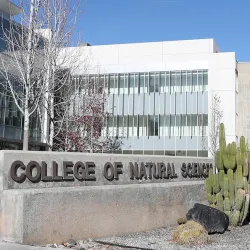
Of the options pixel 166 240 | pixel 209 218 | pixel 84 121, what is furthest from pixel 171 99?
pixel 166 240

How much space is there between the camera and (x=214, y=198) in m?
Result: 14.1

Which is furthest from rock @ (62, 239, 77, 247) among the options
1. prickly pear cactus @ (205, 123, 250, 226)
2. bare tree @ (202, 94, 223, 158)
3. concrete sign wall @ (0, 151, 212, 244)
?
bare tree @ (202, 94, 223, 158)

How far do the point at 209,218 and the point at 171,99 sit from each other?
110 feet

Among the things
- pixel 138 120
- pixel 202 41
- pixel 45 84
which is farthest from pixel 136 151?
pixel 45 84

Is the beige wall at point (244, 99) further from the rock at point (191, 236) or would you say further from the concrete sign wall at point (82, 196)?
the rock at point (191, 236)

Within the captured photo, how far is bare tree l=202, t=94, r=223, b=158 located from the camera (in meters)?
40.8

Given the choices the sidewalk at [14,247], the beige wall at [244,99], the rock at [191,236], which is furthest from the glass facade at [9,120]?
the sidewalk at [14,247]

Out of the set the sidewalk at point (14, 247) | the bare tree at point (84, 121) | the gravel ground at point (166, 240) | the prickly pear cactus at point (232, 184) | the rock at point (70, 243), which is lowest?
the gravel ground at point (166, 240)

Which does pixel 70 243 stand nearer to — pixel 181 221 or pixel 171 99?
pixel 181 221

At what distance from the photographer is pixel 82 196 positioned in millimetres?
9688

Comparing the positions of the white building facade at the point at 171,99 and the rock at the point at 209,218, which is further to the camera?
the white building facade at the point at 171,99

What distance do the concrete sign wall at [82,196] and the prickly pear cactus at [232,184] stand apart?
1069mm

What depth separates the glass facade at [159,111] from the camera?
143ft

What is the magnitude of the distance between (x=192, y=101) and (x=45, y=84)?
2737 cm
